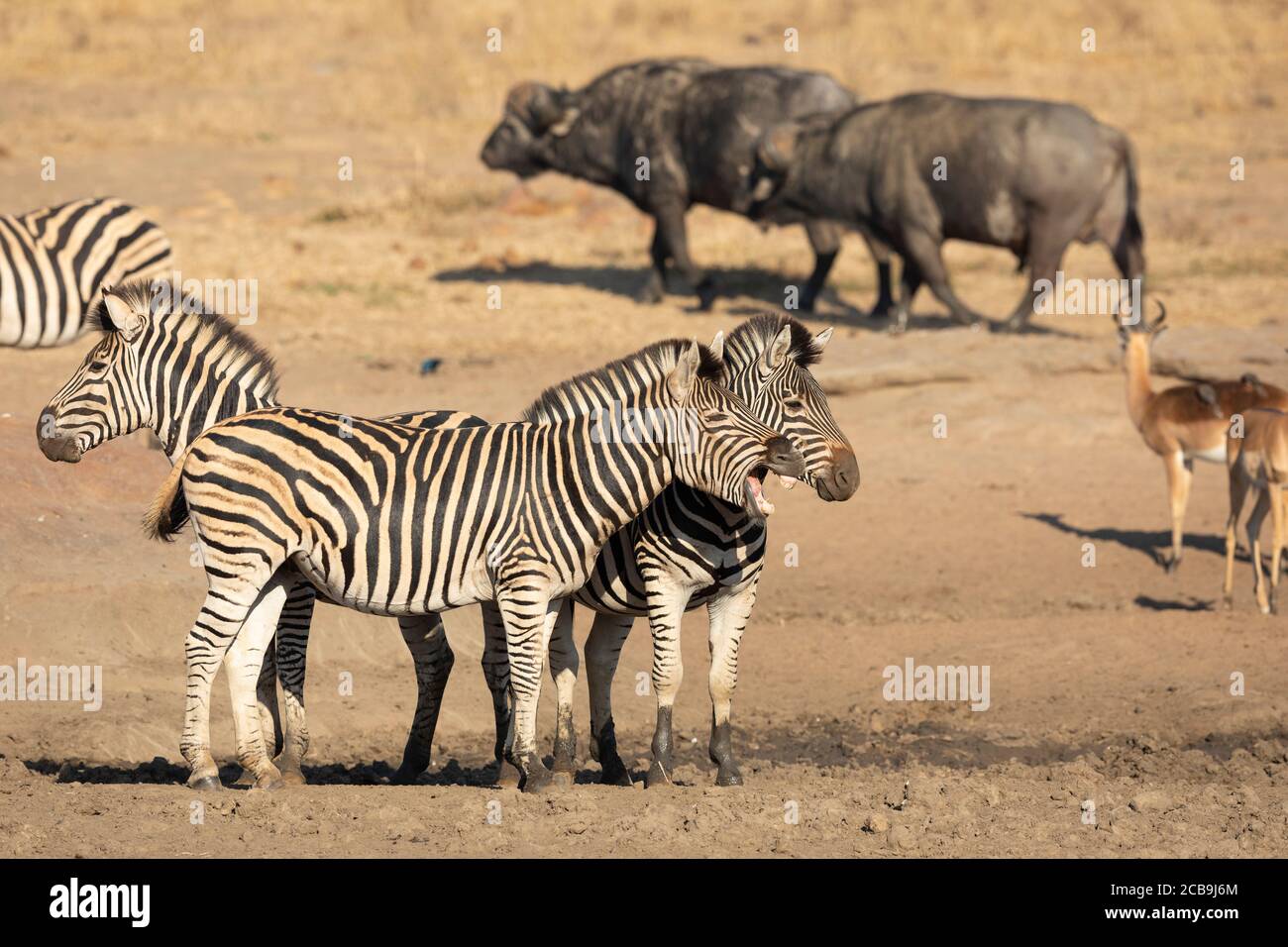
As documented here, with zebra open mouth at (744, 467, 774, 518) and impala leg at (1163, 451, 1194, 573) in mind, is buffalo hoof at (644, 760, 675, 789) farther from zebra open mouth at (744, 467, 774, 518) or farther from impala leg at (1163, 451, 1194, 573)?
impala leg at (1163, 451, 1194, 573)

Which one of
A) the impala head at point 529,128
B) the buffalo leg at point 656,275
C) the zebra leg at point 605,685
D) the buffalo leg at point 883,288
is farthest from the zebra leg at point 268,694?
the impala head at point 529,128

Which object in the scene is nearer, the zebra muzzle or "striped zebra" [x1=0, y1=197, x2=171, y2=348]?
the zebra muzzle

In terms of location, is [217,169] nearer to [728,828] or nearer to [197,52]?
[197,52]

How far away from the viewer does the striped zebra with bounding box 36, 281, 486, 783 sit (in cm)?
801

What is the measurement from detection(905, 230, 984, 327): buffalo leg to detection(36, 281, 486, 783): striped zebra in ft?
38.2

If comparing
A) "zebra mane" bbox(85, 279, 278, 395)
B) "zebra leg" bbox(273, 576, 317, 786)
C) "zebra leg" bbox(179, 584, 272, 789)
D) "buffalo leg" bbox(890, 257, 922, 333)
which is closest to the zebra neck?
"zebra mane" bbox(85, 279, 278, 395)

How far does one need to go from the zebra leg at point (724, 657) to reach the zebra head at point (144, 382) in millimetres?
2299

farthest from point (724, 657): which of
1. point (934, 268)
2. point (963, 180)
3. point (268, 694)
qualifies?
point (963, 180)

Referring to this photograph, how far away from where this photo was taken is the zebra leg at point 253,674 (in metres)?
7.53

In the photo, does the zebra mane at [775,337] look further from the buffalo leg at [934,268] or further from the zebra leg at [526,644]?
the buffalo leg at [934,268]

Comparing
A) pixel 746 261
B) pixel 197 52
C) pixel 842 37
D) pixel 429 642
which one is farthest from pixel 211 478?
pixel 842 37

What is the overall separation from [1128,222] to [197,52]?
718 inches

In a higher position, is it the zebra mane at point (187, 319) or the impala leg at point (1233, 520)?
the zebra mane at point (187, 319)

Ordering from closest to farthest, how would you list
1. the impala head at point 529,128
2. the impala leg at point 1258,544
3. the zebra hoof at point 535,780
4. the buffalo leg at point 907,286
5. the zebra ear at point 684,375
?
the zebra ear at point 684,375 → the zebra hoof at point 535,780 → the impala leg at point 1258,544 → the buffalo leg at point 907,286 → the impala head at point 529,128
